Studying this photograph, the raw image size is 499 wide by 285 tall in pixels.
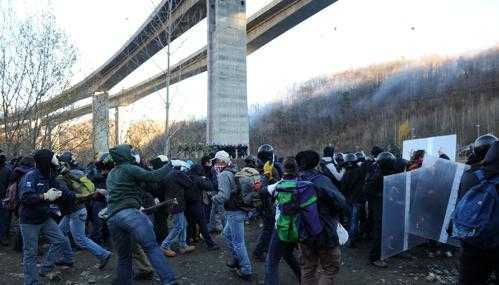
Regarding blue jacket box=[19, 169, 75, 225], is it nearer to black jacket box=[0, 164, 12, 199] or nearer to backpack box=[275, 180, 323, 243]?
backpack box=[275, 180, 323, 243]

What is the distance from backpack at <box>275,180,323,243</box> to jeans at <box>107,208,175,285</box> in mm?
1412

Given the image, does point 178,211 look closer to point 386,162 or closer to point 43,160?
point 43,160

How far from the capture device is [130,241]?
5449mm

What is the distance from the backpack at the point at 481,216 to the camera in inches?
137

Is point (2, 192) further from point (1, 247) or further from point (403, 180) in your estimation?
point (403, 180)

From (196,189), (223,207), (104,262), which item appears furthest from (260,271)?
(104,262)

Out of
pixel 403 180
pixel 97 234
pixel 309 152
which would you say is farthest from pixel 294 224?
pixel 97 234

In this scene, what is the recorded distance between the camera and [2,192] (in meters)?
8.95

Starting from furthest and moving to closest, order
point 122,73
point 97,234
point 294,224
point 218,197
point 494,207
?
1. point 122,73
2. point 97,234
3. point 218,197
4. point 294,224
5. point 494,207

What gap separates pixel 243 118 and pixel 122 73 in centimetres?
2662

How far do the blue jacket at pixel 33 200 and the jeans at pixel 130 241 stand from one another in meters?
1.19

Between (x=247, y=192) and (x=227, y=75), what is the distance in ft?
56.4

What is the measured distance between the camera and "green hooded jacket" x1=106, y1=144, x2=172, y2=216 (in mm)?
5316

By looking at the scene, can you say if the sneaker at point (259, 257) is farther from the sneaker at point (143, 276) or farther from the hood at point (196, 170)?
the hood at point (196, 170)
